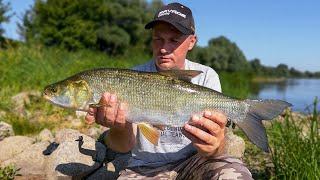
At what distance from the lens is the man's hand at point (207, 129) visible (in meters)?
3.30

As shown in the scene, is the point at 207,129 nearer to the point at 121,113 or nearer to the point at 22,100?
the point at 121,113

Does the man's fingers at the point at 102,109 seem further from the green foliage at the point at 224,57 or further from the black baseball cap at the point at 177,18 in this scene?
the green foliage at the point at 224,57

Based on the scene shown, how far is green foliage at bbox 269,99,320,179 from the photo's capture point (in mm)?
4320

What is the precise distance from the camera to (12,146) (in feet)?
21.4

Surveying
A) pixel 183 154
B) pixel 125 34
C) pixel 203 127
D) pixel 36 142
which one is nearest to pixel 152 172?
pixel 183 154

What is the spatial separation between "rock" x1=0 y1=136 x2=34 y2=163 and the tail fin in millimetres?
3795

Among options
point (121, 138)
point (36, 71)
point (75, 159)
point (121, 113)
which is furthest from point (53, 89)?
point (36, 71)

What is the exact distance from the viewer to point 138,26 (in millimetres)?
47688

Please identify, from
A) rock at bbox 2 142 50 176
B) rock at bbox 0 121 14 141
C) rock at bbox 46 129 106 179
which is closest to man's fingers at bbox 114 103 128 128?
rock at bbox 46 129 106 179

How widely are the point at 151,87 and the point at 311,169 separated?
163 centimetres

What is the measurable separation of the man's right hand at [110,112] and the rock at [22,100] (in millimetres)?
5848

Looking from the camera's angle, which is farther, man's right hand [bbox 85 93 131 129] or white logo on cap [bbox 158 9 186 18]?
white logo on cap [bbox 158 9 186 18]

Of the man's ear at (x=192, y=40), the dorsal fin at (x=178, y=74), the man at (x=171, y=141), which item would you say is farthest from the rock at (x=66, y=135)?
the dorsal fin at (x=178, y=74)

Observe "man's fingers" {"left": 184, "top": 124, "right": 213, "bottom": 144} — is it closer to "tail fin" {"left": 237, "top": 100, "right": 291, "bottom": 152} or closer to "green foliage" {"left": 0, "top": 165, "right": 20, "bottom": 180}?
"tail fin" {"left": 237, "top": 100, "right": 291, "bottom": 152}
